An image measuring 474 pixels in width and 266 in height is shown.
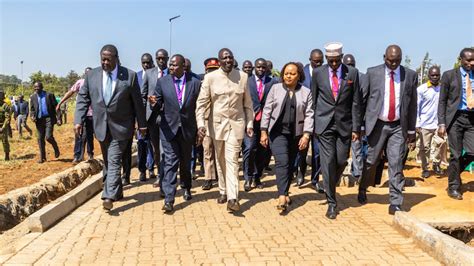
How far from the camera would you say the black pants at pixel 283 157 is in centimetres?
612

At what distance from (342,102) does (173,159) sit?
2.37 m

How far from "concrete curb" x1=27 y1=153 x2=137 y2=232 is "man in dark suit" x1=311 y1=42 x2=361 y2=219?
3372 mm

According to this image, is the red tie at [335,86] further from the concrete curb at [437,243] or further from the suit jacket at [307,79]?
the suit jacket at [307,79]

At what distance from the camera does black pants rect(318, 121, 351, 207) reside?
236 inches

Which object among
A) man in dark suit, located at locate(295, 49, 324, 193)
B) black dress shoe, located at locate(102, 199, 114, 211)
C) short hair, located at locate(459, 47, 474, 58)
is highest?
short hair, located at locate(459, 47, 474, 58)

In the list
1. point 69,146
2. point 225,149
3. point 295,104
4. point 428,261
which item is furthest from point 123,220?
point 69,146

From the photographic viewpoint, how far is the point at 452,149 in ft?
23.4

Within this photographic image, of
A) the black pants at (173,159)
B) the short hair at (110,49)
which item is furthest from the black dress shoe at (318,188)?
the short hair at (110,49)

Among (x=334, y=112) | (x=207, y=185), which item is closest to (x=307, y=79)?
(x=334, y=112)

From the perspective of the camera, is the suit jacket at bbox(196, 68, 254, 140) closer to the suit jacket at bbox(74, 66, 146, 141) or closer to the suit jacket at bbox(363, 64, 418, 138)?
the suit jacket at bbox(74, 66, 146, 141)

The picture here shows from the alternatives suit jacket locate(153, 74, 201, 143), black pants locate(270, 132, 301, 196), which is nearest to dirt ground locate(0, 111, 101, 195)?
suit jacket locate(153, 74, 201, 143)

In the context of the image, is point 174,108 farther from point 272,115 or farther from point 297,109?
point 297,109

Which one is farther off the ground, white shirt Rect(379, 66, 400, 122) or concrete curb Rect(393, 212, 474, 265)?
white shirt Rect(379, 66, 400, 122)

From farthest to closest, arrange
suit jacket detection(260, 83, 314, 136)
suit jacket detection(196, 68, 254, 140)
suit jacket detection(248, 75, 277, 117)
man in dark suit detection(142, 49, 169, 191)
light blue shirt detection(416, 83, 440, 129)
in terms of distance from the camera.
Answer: light blue shirt detection(416, 83, 440, 129) < suit jacket detection(248, 75, 277, 117) < man in dark suit detection(142, 49, 169, 191) < suit jacket detection(260, 83, 314, 136) < suit jacket detection(196, 68, 254, 140)
